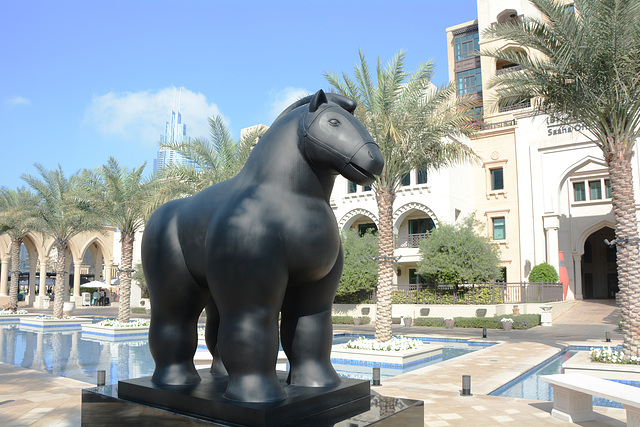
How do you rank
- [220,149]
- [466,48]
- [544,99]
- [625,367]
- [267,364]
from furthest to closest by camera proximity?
[466,48], [220,149], [544,99], [625,367], [267,364]

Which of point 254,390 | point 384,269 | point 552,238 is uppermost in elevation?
point 552,238

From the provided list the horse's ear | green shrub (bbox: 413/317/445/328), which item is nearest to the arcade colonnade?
green shrub (bbox: 413/317/445/328)

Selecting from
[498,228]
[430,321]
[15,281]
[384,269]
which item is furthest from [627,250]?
[15,281]

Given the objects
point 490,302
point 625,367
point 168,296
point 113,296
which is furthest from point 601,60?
point 113,296

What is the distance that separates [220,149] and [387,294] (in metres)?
7.71

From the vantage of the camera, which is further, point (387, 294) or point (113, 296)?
point (113, 296)

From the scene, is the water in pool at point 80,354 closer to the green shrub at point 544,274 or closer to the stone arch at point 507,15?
the green shrub at point 544,274

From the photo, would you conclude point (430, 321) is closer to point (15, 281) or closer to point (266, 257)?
point (266, 257)

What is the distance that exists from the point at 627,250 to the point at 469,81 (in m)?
41.7

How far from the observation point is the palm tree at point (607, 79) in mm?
10875

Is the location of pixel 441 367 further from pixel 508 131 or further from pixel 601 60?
pixel 508 131

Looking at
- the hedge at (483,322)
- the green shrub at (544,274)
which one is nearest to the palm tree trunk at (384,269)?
the hedge at (483,322)

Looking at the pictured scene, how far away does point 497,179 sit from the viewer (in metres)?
33.8

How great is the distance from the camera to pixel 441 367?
38.0ft
